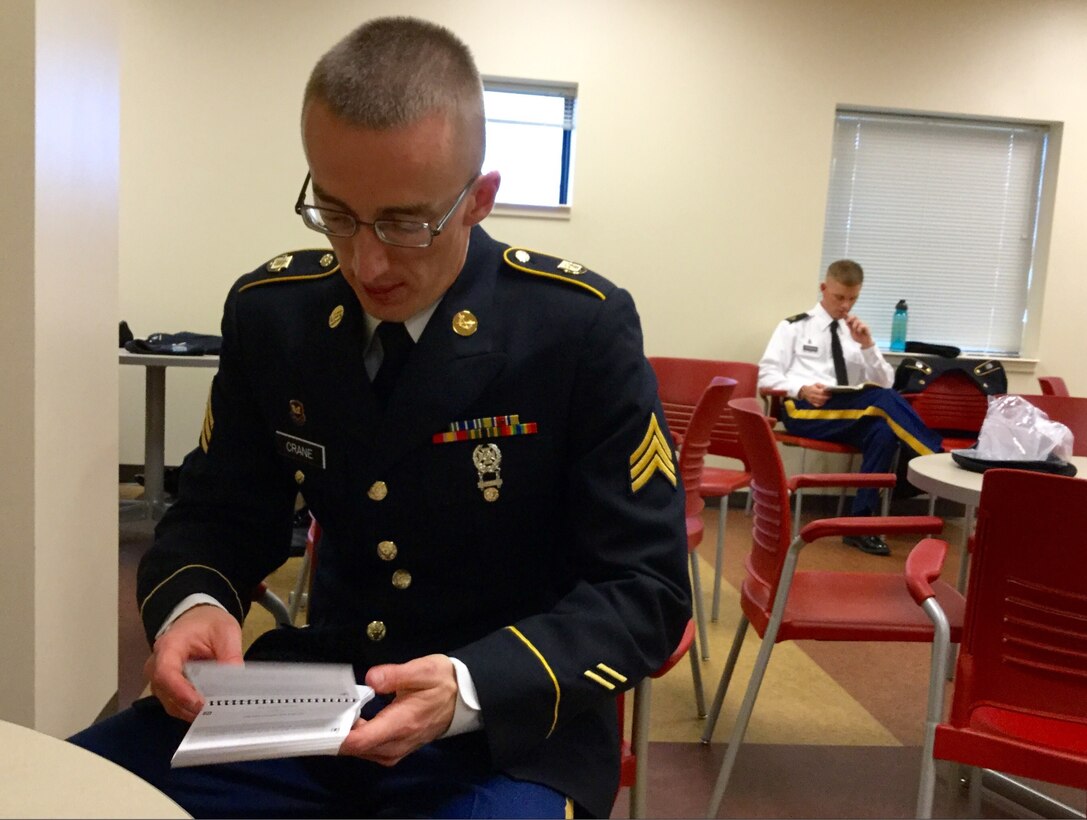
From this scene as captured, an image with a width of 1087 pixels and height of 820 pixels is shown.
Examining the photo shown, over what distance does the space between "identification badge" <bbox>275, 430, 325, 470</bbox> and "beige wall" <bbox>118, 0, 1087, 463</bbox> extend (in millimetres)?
4020

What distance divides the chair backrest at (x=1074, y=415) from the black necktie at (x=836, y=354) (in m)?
2.14

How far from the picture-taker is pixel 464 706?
34.5 inches

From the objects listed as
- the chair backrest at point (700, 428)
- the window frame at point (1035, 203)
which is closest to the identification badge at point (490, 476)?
the chair backrest at point (700, 428)

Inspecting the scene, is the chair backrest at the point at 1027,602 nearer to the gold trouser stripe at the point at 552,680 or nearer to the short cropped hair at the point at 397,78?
the gold trouser stripe at the point at 552,680

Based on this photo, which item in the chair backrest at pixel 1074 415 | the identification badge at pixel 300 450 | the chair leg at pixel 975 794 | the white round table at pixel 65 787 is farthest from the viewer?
the chair backrest at pixel 1074 415

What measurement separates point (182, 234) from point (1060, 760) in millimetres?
4663

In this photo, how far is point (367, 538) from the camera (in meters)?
1.08

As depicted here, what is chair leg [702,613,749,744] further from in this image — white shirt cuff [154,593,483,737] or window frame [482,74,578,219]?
window frame [482,74,578,219]

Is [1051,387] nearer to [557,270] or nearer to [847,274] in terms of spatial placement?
[847,274]

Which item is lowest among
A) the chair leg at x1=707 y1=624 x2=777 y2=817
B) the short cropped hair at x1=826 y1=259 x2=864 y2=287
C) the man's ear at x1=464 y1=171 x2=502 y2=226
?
the chair leg at x1=707 y1=624 x2=777 y2=817

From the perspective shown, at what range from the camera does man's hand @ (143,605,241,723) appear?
0.88 meters

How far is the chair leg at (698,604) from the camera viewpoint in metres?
2.76

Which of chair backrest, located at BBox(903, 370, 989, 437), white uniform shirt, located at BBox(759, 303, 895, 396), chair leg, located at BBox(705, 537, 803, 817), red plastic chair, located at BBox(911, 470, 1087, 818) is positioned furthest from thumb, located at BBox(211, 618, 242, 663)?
chair backrest, located at BBox(903, 370, 989, 437)

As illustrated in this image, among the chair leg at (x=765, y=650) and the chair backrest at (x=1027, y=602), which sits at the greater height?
the chair backrest at (x=1027, y=602)
